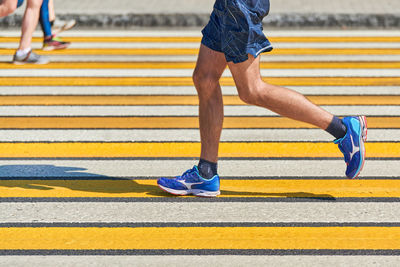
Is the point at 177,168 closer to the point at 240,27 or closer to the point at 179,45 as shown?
the point at 240,27

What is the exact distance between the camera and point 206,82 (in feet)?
16.4

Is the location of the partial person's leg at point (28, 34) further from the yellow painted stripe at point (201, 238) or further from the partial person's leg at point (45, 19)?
the yellow painted stripe at point (201, 238)

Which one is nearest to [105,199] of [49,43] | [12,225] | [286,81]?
[12,225]

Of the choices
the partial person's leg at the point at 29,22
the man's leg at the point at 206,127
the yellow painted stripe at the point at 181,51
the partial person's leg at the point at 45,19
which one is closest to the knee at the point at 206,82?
the man's leg at the point at 206,127

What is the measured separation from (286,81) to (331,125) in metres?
3.57

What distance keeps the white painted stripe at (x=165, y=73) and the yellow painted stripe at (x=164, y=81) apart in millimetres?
145

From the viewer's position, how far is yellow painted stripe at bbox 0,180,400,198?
516 cm

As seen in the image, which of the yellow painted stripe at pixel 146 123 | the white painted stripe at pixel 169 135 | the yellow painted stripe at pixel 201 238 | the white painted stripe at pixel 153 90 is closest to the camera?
the yellow painted stripe at pixel 201 238

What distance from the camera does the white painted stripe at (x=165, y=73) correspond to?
888cm

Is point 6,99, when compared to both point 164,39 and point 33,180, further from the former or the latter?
point 164,39

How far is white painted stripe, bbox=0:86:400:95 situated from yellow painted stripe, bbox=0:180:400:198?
2717 mm

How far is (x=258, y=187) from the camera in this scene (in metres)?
5.30
